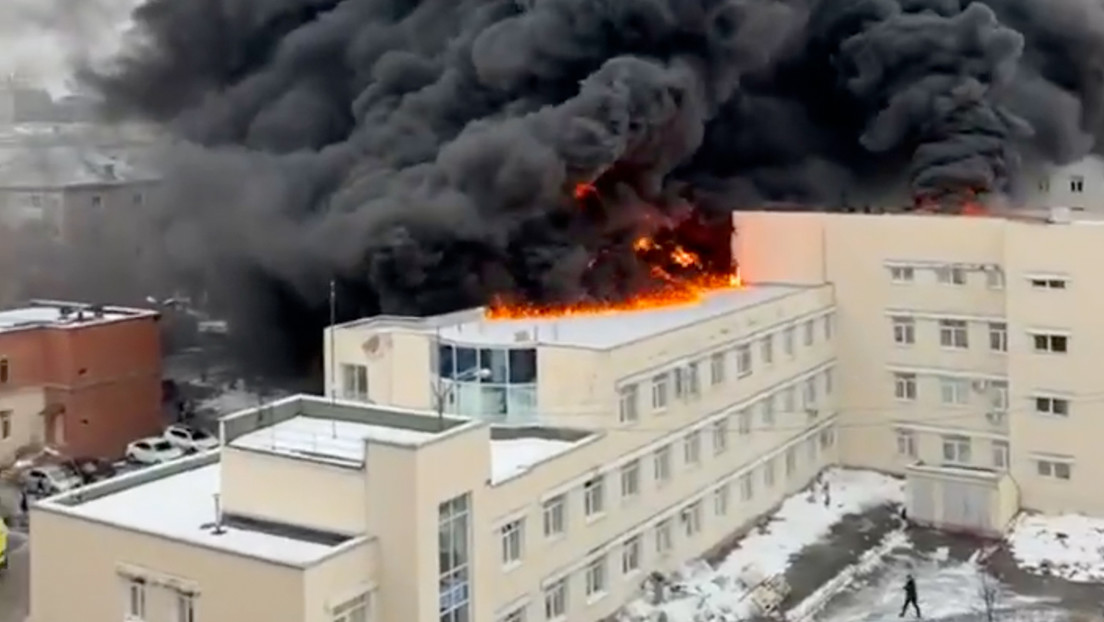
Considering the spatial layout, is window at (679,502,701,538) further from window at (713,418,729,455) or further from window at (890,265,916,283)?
window at (890,265,916,283)

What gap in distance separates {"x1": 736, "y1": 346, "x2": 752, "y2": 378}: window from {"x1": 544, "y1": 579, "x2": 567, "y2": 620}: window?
4976 millimetres

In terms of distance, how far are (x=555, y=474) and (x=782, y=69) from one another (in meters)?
16.0

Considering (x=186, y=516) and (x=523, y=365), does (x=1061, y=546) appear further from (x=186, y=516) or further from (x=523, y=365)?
(x=186, y=516)

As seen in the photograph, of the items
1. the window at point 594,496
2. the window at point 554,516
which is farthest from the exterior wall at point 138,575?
the window at point 594,496

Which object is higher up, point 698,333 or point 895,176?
point 895,176

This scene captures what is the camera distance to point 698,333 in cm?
1758

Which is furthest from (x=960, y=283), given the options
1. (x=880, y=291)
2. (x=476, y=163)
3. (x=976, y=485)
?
(x=476, y=163)

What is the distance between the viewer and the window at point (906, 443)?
69.5 feet

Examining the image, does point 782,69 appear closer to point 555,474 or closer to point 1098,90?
point 1098,90

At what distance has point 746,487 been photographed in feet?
61.9

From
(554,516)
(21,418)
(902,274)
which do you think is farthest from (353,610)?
(21,418)

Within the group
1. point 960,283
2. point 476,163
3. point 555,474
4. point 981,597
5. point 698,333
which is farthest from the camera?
point 476,163

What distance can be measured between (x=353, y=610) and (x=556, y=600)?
10.7ft

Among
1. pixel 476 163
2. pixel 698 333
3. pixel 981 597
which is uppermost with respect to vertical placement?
pixel 476 163
